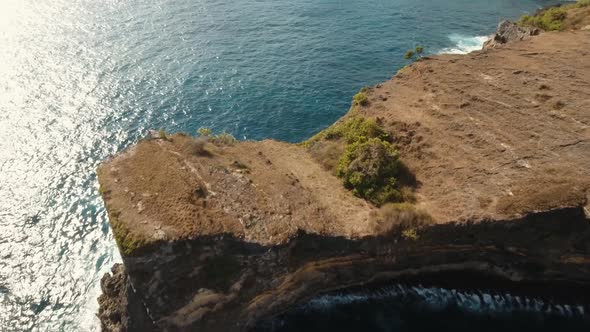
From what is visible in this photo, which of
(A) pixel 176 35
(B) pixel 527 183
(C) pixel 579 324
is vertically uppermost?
(A) pixel 176 35

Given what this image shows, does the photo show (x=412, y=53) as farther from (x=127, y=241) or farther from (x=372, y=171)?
(x=127, y=241)

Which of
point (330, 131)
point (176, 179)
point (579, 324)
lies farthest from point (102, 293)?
point (579, 324)

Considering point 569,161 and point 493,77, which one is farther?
point 493,77

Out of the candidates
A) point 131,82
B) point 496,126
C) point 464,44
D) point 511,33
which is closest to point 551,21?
point 511,33

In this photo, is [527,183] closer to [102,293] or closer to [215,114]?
[102,293]

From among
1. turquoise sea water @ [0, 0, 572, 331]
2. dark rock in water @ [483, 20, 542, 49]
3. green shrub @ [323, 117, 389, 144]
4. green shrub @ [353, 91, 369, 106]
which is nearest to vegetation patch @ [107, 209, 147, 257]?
turquoise sea water @ [0, 0, 572, 331]
